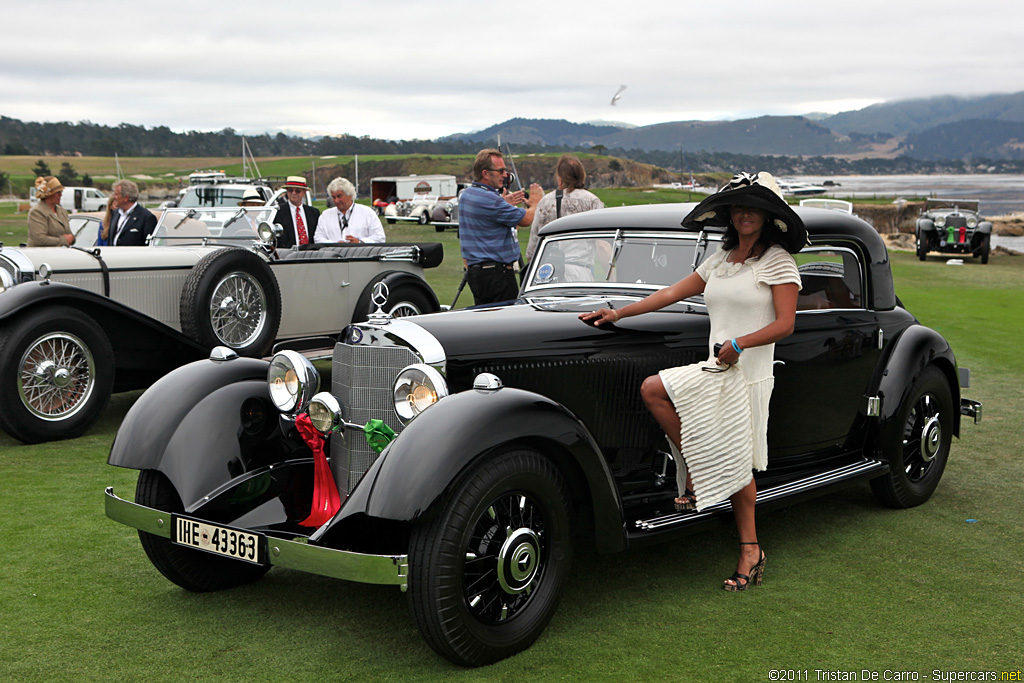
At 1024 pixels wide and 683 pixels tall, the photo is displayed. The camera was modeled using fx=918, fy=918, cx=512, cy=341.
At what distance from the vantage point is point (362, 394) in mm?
3953

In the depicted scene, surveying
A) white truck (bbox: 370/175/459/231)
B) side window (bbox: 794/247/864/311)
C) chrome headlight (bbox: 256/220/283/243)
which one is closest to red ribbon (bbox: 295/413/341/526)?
side window (bbox: 794/247/864/311)

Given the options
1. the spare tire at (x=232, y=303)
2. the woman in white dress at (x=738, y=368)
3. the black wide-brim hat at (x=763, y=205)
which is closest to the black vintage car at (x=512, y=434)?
the woman in white dress at (x=738, y=368)

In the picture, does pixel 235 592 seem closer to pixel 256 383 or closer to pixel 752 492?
pixel 256 383

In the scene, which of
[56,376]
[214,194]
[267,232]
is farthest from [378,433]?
[214,194]

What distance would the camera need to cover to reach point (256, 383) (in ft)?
14.3

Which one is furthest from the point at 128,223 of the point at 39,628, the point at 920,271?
the point at 920,271

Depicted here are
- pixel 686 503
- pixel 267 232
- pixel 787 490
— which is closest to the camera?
pixel 686 503

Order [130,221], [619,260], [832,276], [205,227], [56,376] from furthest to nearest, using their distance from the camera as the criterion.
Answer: [130,221]
[205,227]
[56,376]
[832,276]
[619,260]

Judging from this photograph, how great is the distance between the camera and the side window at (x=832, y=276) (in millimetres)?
5254

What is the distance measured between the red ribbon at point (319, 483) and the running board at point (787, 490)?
1.34m

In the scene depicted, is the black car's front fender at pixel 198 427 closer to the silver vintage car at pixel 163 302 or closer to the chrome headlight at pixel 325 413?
the chrome headlight at pixel 325 413

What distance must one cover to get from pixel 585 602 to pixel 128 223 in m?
7.82

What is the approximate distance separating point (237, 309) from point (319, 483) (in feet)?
14.9

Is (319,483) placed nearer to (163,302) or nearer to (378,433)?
(378,433)
